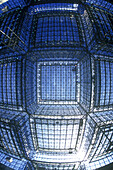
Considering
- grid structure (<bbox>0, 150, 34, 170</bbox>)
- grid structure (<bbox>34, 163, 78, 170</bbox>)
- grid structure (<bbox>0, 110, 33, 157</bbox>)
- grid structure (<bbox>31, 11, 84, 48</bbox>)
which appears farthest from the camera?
grid structure (<bbox>34, 163, 78, 170</bbox>)

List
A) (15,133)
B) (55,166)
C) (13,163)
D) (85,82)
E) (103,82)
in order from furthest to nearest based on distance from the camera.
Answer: (13,163) → (55,166) → (85,82) → (103,82) → (15,133)

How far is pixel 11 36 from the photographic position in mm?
20312

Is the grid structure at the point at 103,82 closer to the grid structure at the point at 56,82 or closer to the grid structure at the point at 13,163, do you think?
the grid structure at the point at 56,82

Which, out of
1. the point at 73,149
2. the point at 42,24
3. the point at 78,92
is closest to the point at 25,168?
the point at 73,149

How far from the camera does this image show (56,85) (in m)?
25.1

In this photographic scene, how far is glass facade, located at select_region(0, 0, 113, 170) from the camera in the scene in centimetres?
2027

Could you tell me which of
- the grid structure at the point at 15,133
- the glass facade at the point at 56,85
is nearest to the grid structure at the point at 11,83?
the glass facade at the point at 56,85

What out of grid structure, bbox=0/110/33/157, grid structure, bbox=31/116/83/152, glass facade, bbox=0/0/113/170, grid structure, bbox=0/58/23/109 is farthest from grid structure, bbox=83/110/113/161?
grid structure, bbox=0/58/23/109

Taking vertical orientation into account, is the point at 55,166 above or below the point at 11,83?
below

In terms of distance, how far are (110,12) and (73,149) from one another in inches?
1350

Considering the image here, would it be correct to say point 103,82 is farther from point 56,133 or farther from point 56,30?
point 56,133

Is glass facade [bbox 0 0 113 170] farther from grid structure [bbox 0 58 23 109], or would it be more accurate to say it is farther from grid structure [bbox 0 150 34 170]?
grid structure [bbox 0 150 34 170]

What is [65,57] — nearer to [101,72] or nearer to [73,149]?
[101,72]

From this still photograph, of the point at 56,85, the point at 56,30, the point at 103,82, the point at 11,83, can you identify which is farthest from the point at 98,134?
the point at 56,30
